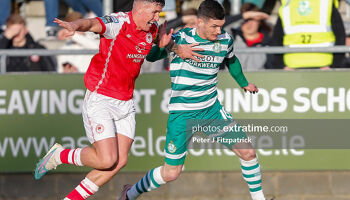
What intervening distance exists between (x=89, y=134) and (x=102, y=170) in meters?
0.40

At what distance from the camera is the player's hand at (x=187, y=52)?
8.07 meters

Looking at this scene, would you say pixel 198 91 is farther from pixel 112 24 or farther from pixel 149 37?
pixel 112 24

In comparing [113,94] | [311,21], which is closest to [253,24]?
[311,21]

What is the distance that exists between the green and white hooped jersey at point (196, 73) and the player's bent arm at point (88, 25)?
1087 millimetres

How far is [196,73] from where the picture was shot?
825 centimetres

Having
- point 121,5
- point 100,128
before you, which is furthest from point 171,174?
point 121,5

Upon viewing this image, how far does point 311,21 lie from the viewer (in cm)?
992

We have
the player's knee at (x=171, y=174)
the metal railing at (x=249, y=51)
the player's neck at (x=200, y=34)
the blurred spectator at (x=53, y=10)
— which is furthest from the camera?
the blurred spectator at (x=53, y=10)

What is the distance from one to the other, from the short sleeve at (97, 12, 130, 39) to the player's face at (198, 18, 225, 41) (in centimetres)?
84

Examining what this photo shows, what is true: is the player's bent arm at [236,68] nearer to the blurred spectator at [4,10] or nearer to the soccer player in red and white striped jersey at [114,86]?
the soccer player in red and white striped jersey at [114,86]

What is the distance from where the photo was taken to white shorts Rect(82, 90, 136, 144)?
7883 mm

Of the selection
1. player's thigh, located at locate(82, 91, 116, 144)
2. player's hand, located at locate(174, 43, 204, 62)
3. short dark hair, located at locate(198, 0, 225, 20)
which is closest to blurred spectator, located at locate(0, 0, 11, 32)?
player's thigh, located at locate(82, 91, 116, 144)

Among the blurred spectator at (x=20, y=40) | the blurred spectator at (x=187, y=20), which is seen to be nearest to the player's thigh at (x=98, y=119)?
the blurred spectator at (x=20, y=40)

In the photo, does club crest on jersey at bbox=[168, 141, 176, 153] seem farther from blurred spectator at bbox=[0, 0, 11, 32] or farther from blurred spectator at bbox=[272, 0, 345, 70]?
blurred spectator at bbox=[0, 0, 11, 32]
